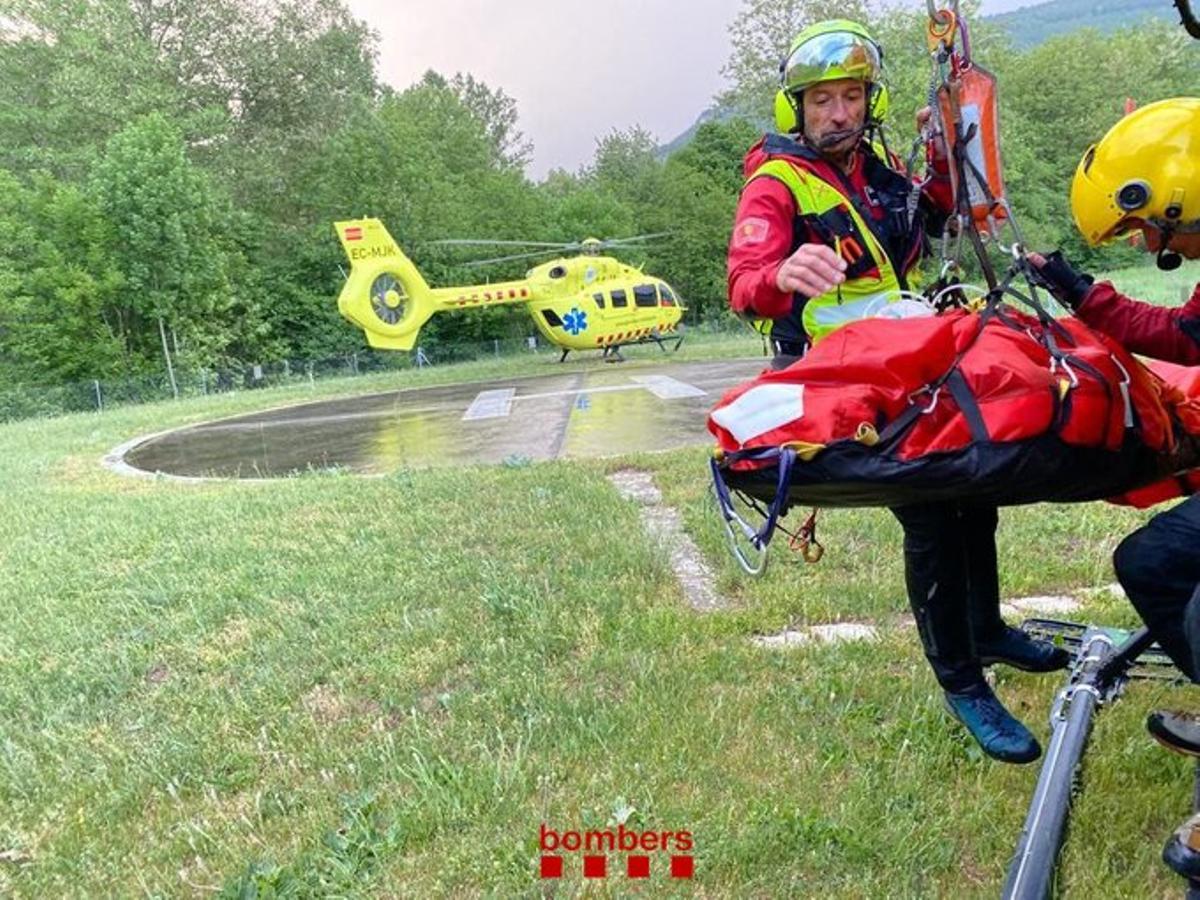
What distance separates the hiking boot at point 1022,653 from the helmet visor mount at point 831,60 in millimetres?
1797

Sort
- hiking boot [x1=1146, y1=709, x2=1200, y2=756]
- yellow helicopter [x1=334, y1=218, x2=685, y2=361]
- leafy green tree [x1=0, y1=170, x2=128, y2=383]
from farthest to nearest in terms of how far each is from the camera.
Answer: leafy green tree [x1=0, y1=170, x2=128, y2=383] < yellow helicopter [x1=334, y1=218, x2=685, y2=361] < hiking boot [x1=1146, y1=709, x2=1200, y2=756]

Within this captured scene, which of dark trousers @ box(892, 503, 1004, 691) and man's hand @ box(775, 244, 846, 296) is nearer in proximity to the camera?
man's hand @ box(775, 244, 846, 296)

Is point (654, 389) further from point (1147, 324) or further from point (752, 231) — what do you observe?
point (1147, 324)

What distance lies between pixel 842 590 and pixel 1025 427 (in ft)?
6.93

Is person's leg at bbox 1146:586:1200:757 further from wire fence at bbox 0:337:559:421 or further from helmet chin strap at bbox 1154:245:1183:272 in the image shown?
wire fence at bbox 0:337:559:421

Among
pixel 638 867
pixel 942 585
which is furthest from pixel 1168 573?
pixel 638 867

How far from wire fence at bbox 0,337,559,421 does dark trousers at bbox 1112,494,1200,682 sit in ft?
82.2

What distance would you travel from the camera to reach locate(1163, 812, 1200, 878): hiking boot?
1579 mm

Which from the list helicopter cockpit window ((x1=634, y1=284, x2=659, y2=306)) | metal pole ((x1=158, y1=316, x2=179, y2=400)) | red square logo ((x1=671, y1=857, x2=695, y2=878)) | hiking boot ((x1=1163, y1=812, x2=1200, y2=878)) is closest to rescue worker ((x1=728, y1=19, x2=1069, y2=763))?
hiking boot ((x1=1163, y1=812, x2=1200, y2=878))

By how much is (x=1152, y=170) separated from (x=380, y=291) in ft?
66.9

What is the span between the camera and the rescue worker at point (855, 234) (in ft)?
7.50

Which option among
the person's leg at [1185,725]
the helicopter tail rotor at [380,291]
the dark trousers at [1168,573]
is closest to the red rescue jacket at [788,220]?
the dark trousers at [1168,573]

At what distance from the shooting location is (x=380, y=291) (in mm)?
20875

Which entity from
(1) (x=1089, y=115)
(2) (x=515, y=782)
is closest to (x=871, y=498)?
(2) (x=515, y=782)
